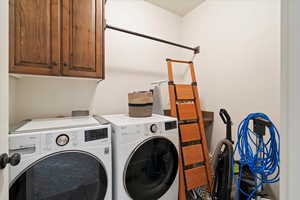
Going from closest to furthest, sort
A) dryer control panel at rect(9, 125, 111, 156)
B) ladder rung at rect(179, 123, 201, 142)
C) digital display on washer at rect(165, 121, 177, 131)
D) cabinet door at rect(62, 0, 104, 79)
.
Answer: dryer control panel at rect(9, 125, 111, 156), cabinet door at rect(62, 0, 104, 79), digital display on washer at rect(165, 121, 177, 131), ladder rung at rect(179, 123, 201, 142)

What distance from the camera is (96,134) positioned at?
929mm

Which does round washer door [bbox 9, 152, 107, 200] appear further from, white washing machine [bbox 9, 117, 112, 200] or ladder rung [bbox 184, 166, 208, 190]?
ladder rung [bbox 184, 166, 208, 190]

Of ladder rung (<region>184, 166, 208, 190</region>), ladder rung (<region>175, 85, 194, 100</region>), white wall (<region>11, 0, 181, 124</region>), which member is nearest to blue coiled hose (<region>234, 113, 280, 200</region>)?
ladder rung (<region>184, 166, 208, 190</region>)

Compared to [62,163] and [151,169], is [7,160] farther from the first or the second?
[151,169]

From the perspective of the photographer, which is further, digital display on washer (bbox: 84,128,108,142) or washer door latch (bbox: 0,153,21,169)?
digital display on washer (bbox: 84,128,108,142)

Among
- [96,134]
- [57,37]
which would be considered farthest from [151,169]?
[57,37]

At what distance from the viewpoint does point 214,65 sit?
1784 millimetres

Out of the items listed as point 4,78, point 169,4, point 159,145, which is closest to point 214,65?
point 169,4

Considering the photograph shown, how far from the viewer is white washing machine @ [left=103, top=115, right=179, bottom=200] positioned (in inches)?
39.2

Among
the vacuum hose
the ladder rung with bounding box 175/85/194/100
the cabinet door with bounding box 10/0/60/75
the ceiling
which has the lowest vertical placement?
the vacuum hose

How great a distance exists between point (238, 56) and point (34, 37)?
195 cm

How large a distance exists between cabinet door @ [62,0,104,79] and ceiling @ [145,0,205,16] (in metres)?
1.12
